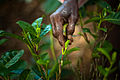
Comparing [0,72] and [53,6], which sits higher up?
[53,6]

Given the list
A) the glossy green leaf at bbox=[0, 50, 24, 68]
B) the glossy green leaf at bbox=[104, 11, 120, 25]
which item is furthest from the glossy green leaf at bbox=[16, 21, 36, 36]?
the glossy green leaf at bbox=[104, 11, 120, 25]

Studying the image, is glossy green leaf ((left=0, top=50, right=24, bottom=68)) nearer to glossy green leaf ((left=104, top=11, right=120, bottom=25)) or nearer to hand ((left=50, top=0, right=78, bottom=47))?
hand ((left=50, top=0, right=78, bottom=47))

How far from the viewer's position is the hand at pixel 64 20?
0.54m

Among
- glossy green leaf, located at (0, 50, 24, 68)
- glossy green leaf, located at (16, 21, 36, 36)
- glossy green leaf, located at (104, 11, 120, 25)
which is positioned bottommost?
glossy green leaf, located at (104, 11, 120, 25)

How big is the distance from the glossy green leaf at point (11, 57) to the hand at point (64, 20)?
136mm

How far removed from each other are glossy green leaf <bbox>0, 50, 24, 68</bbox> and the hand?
5.4 inches

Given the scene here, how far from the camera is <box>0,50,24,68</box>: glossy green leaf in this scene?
51 centimetres

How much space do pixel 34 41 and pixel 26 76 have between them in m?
0.14

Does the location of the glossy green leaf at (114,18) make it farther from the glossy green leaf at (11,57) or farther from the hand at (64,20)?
the glossy green leaf at (11,57)

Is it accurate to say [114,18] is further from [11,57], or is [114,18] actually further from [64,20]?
[11,57]

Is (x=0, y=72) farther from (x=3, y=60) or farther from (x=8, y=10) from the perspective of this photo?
(x=8, y=10)

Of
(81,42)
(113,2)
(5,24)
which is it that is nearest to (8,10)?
(5,24)

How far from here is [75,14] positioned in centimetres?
60

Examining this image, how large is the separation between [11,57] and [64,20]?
22 cm
